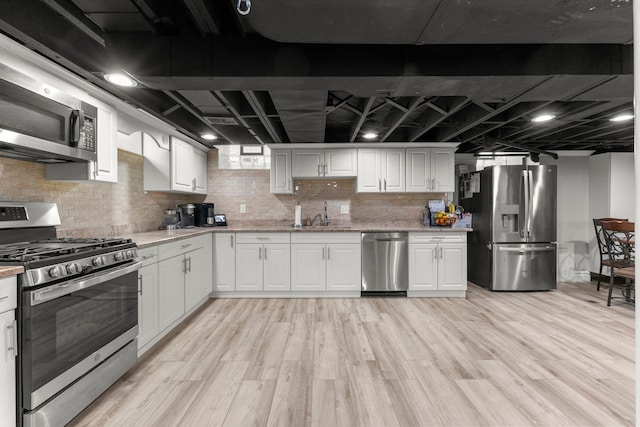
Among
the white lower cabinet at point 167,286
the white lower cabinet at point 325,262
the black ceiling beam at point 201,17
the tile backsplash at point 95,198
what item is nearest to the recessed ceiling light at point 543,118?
the white lower cabinet at point 325,262

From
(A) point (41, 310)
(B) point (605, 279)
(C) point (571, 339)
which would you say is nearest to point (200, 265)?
(A) point (41, 310)

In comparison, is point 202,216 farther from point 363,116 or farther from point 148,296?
point 363,116

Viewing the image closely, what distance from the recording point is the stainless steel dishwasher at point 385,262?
442 cm

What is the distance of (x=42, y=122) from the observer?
79.5 inches

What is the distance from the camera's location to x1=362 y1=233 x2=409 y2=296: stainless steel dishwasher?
4.42m

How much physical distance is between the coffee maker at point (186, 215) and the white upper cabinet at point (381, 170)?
2.41m

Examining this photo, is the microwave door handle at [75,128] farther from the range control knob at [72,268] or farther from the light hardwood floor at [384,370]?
the light hardwood floor at [384,370]

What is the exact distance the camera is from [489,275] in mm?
4801

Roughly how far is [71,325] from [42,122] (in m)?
1.23

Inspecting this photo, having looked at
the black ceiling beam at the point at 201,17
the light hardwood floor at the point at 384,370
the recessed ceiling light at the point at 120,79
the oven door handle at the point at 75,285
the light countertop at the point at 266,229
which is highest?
the black ceiling beam at the point at 201,17

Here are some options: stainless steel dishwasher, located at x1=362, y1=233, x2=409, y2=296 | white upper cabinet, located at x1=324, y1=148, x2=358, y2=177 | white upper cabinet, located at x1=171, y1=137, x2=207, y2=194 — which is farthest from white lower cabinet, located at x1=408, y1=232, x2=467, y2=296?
white upper cabinet, located at x1=171, y1=137, x2=207, y2=194

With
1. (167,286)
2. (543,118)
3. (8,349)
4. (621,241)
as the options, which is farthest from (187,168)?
(621,241)

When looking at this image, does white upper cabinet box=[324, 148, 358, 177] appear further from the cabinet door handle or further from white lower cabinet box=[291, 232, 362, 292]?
the cabinet door handle

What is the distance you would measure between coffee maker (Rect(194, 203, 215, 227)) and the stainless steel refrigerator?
4065mm
